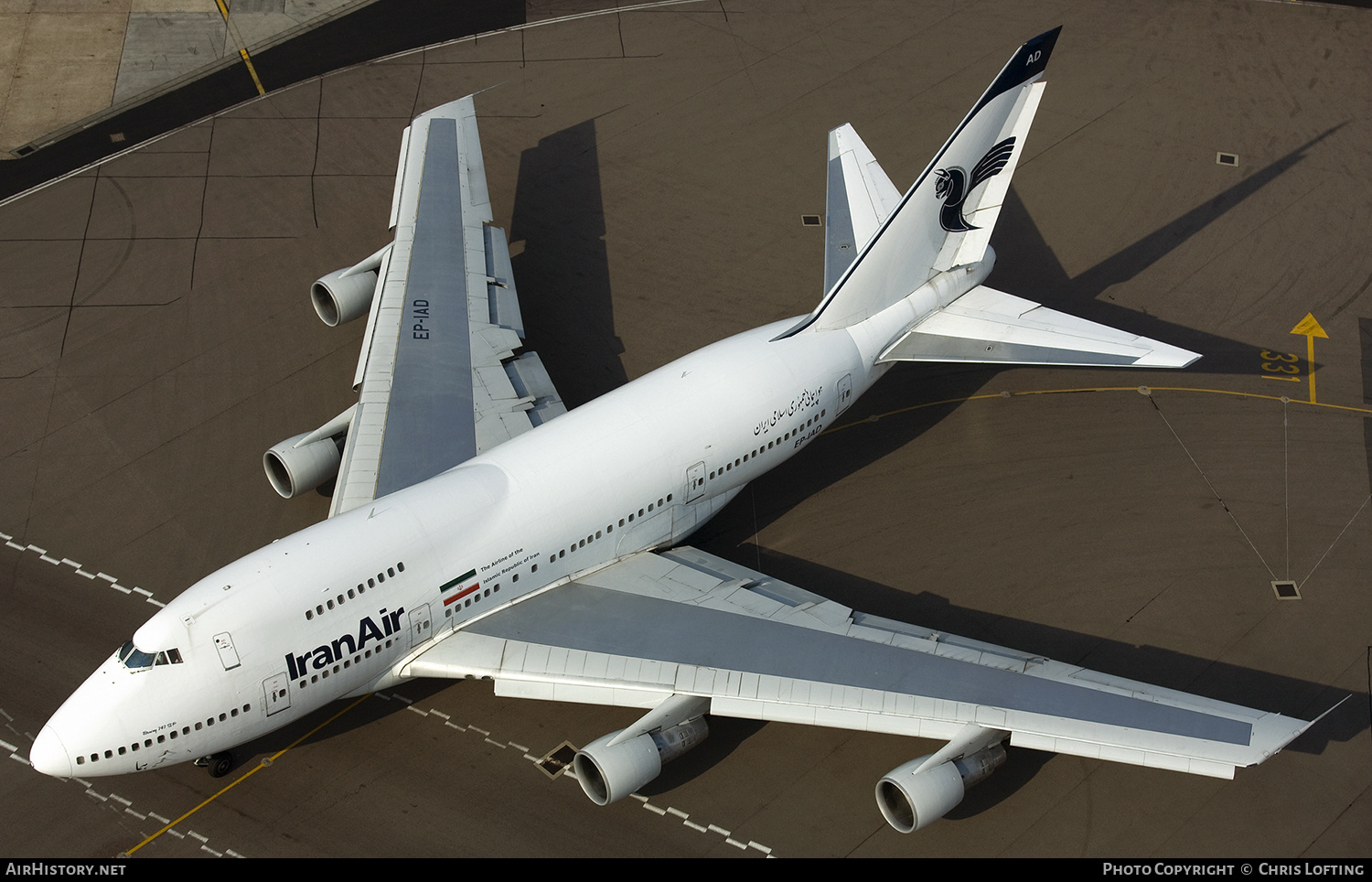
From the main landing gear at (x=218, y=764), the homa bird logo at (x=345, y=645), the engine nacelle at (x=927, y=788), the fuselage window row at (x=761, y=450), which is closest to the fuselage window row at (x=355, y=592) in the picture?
the homa bird logo at (x=345, y=645)

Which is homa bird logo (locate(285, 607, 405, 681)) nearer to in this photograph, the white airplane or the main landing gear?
the white airplane

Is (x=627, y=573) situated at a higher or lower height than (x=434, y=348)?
lower

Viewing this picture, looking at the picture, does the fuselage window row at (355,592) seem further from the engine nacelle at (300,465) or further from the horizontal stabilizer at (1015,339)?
the horizontal stabilizer at (1015,339)

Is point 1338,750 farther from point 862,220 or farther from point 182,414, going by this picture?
point 182,414

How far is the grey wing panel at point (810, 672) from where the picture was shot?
2269cm

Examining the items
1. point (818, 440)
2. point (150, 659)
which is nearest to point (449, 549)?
point (150, 659)

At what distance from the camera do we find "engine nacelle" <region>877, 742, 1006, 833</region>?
2277 cm

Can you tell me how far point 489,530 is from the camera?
24.9 m

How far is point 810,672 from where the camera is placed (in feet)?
79.7

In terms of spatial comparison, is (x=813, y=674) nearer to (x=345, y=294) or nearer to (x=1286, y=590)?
(x=1286, y=590)

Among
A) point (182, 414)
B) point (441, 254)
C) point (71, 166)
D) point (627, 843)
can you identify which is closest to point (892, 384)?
point (441, 254)

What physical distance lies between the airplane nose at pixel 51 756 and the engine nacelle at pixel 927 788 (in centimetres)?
1570

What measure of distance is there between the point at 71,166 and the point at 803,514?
2901 cm

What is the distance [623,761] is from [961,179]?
1619 cm
